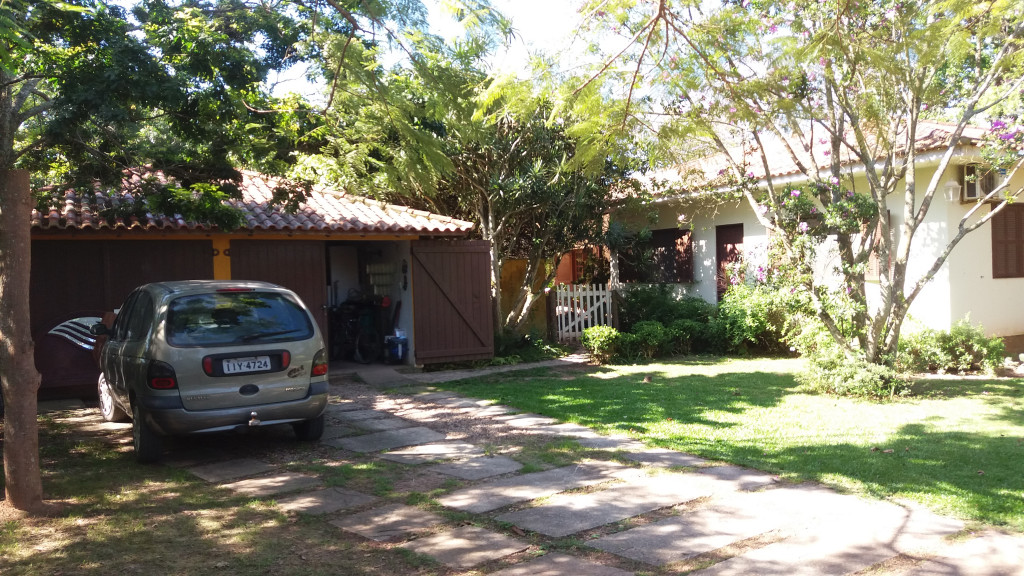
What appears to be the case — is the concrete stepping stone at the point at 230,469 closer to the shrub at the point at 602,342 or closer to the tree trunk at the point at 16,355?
the tree trunk at the point at 16,355

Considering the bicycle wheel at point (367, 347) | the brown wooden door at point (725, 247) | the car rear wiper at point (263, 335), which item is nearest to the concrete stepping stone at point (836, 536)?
the car rear wiper at point (263, 335)

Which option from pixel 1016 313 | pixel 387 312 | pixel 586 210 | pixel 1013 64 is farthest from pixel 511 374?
pixel 1016 313

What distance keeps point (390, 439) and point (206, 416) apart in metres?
1.94

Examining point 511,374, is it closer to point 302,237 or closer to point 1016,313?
point 302,237

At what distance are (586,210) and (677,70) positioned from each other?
18.3 ft

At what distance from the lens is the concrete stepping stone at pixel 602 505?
507 cm

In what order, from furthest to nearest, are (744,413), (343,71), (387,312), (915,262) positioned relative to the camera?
1. (387,312)
2. (915,262)
3. (744,413)
4. (343,71)

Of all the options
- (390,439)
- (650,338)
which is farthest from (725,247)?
(390,439)

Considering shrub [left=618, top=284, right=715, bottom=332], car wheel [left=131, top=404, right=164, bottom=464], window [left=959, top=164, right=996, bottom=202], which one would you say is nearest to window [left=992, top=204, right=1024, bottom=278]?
window [left=959, top=164, right=996, bottom=202]

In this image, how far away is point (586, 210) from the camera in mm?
14312

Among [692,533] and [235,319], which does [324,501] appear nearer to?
[235,319]

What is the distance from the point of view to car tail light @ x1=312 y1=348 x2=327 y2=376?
7156 millimetres

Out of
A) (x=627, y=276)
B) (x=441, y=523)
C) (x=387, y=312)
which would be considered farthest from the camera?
(x=627, y=276)

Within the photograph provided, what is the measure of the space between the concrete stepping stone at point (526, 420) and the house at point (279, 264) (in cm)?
354
